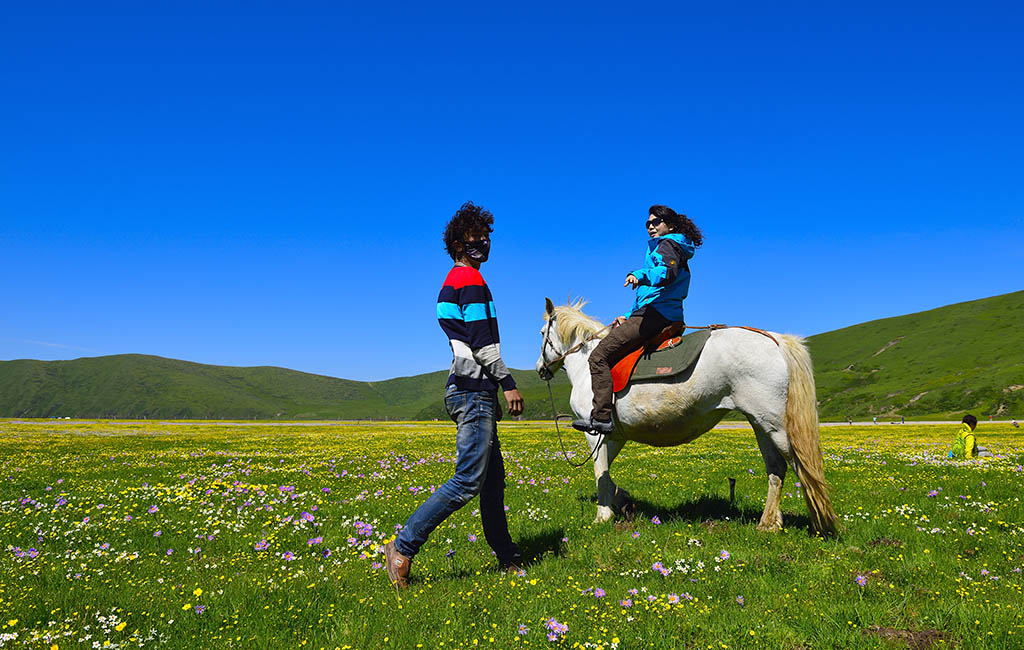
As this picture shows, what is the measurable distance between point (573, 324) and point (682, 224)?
117 inches

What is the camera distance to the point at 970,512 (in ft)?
29.0

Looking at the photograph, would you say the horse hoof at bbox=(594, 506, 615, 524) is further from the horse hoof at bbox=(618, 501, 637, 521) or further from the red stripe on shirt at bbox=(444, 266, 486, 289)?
the red stripe on shirt at bbox=(444, 266, 486, 289)

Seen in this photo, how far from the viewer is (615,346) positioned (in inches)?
348

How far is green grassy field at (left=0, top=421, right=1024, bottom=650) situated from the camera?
4.89 meters

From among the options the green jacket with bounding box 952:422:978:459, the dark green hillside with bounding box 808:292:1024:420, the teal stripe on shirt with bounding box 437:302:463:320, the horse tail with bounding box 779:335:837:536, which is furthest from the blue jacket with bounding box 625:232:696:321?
the dark green hillside with bounding box 808:292:1024:420

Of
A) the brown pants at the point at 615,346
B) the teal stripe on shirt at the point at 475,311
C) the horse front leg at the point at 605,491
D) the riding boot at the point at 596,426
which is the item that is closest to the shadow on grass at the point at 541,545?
the horse front leg at the point at 605,491

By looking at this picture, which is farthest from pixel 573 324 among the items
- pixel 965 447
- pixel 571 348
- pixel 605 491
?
pixel 965 447

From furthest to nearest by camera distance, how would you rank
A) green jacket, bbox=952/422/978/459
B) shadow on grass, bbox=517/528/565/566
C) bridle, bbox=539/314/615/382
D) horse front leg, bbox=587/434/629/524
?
green jacket, bbox=952/422/978/459, bridle, bbox=539/314/615/382, horse front leg, bbox=587/434/629/524, shadow on grass, bbox=517/528/565/566

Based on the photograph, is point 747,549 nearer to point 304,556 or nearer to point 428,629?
point 428,629

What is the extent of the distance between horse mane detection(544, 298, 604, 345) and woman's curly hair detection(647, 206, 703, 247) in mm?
2444

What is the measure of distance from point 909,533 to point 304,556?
853 centimetres

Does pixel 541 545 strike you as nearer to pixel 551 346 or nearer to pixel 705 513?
pixel 705 513

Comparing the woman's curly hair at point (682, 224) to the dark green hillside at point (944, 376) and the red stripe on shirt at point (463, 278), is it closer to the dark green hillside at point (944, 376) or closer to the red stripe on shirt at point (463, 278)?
the red stripe on shirt at point (463, 278)

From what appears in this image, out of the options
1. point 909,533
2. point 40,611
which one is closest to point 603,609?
point 909,533
